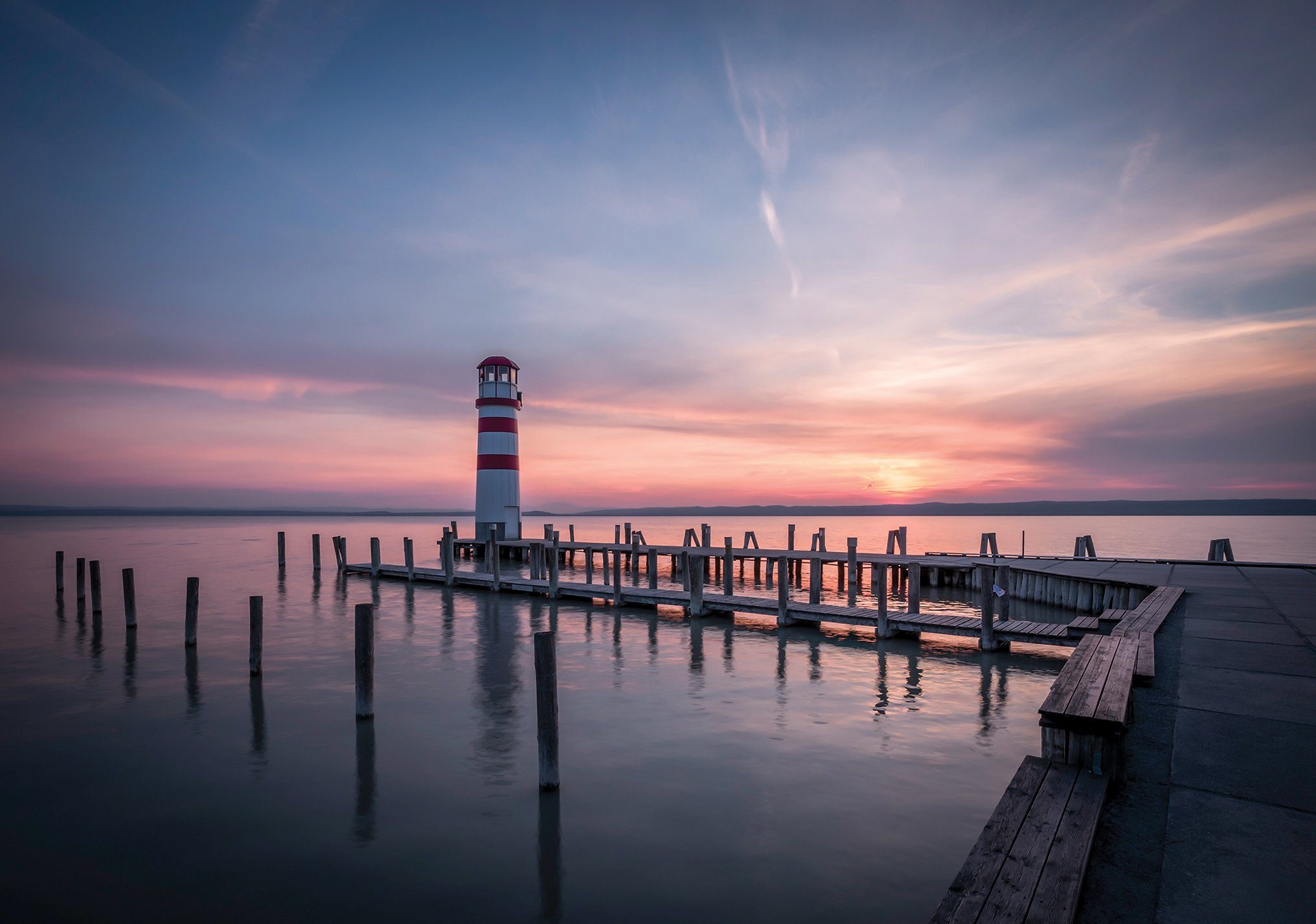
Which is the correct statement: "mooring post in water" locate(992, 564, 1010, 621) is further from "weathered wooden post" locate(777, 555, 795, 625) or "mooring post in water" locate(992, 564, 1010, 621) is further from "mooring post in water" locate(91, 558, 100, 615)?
"mooring post in water" locate(91, 558, 100, 615)

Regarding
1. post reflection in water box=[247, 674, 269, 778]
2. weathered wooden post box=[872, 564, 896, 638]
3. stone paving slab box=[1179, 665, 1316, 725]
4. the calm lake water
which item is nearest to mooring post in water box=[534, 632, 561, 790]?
the calm lake water

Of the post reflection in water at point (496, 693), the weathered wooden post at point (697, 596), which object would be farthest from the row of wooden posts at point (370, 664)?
the weathered wooden post at point (697, 596)

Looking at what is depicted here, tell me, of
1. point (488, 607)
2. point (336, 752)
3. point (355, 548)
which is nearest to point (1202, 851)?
point (336, 752)

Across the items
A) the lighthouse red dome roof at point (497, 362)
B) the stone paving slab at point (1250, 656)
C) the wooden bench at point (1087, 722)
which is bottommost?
the stone paving slab at point (1250, 656)

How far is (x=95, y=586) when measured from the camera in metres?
23.3

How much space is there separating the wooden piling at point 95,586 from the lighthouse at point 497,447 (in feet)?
54.7

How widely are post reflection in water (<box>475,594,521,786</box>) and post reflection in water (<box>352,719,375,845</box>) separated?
1.52 meters

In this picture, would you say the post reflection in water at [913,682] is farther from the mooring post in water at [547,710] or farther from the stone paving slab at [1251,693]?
the mooring post in water at [547,710]

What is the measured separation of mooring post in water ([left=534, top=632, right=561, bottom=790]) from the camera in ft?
29.2

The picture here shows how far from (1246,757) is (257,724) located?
13954 millimetres

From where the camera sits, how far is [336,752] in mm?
10812

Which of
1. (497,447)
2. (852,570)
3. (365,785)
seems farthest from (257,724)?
(497,447)

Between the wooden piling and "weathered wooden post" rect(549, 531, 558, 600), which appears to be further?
"weathered wooden post" rect(549, 531, 558, 600)

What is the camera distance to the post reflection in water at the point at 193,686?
1293cm
